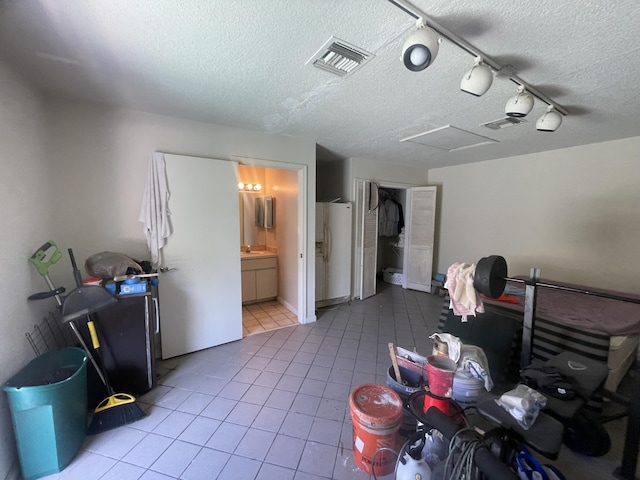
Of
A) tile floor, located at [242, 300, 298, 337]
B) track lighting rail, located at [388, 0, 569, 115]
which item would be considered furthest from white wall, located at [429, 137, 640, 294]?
tile floor, located at [242, 300, 298, 337]

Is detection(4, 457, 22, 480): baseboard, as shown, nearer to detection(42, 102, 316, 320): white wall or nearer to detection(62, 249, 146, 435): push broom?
detection(62, 249, 146, 435): push broom

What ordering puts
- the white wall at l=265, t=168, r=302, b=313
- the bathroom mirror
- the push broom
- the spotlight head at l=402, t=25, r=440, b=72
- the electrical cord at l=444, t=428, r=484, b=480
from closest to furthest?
the electrical cord at l=444, t=428, r=484, b=480, the spotlight head at l=402, t=25, r=440, b=72, the push broom, the white wall at l=265, t=168, r=302, b=313, the bathroom mirror

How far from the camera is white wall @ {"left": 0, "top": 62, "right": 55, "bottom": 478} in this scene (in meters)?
1.43

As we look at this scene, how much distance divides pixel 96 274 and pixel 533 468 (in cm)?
300

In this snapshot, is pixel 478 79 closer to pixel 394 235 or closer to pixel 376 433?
pixel 376 433

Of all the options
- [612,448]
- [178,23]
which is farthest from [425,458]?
[178,23]

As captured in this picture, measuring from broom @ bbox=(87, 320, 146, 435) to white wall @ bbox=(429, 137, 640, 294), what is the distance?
5.12m

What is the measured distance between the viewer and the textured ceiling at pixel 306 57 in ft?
3.91

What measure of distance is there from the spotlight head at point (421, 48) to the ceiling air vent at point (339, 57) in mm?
390

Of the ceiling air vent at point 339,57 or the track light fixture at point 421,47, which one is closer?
the track light fixture at point 421,47

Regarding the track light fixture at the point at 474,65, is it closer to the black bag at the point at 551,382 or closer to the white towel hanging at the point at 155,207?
the black bag at the point at 551,382

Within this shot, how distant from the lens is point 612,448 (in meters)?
1.67

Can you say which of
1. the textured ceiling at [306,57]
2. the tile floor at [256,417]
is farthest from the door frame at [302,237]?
the textured ceiling at [306,57]

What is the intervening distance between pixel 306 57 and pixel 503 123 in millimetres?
2302
